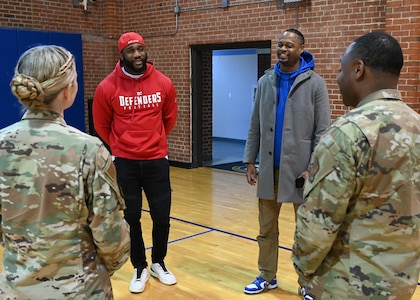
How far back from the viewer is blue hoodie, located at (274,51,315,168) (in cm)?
282

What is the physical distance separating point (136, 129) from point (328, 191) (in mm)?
1831

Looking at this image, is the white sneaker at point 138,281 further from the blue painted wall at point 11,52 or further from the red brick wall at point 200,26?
the blue painted wall at point 11,52

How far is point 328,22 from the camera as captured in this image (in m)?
5.99

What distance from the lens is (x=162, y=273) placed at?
326 centimetres

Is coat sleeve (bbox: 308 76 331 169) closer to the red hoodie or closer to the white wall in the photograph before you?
the red hoodie

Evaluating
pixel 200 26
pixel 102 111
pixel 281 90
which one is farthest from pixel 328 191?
pixel 200 26

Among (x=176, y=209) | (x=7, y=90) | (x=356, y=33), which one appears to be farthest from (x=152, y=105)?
(x=7, y=90)

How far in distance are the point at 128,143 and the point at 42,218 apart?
159 cm

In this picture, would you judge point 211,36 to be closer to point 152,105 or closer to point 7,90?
point 7,90

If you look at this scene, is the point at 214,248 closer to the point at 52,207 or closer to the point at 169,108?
the point at 169,108

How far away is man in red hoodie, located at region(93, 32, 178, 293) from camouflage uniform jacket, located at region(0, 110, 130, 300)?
5.03 ft

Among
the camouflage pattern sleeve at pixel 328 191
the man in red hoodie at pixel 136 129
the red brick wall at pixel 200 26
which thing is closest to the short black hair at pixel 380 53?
the camouflage pattern sleeve at pixel 328 191

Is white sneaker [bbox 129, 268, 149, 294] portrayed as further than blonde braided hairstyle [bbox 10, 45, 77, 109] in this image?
Yes

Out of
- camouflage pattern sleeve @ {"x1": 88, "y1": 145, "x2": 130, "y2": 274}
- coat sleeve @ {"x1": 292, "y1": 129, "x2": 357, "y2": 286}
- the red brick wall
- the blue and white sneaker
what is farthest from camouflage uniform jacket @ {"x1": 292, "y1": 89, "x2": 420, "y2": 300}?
the red brick wall
